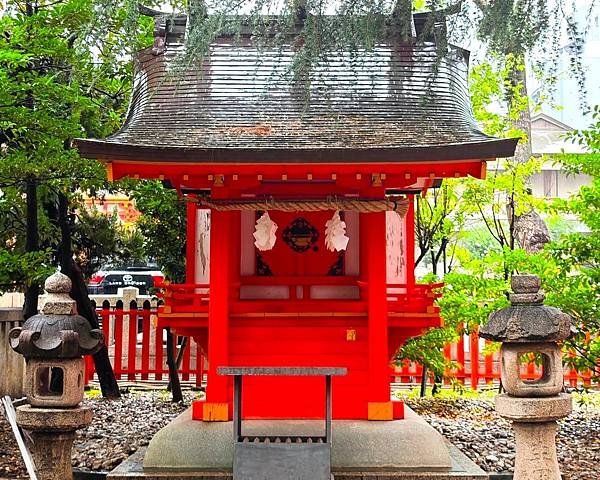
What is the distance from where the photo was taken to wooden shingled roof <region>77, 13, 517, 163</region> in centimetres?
687

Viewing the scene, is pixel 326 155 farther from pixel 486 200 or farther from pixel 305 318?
pixel 486 200

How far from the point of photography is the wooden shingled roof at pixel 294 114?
22.5 feet

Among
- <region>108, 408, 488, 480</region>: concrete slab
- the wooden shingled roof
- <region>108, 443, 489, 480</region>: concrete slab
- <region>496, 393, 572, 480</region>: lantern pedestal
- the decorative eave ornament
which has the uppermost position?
the wooden shingled roof

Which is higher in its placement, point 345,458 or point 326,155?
point 326,155

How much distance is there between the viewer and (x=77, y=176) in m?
8.73

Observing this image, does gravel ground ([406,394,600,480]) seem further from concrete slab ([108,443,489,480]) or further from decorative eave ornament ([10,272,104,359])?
decorative eave ornament ([10,272,104,359])

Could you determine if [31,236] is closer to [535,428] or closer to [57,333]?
[57,333]

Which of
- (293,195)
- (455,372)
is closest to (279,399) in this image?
(293,195)

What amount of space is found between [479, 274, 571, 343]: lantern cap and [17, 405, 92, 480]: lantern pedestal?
387 cm

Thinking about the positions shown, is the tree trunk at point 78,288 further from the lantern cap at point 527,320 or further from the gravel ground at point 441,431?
the lantern cap at point 527,320

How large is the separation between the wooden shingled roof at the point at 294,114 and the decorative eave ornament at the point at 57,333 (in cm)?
141

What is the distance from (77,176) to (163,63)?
1.77 m

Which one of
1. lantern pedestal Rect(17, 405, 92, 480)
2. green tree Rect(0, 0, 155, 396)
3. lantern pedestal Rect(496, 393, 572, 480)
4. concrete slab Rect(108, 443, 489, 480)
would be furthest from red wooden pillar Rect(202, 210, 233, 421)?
lantern pedestal Rect(496, 393, 572, 480)

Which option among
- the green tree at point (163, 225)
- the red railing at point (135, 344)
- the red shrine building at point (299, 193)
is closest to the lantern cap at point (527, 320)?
the red shrine building at point (299, 193)
